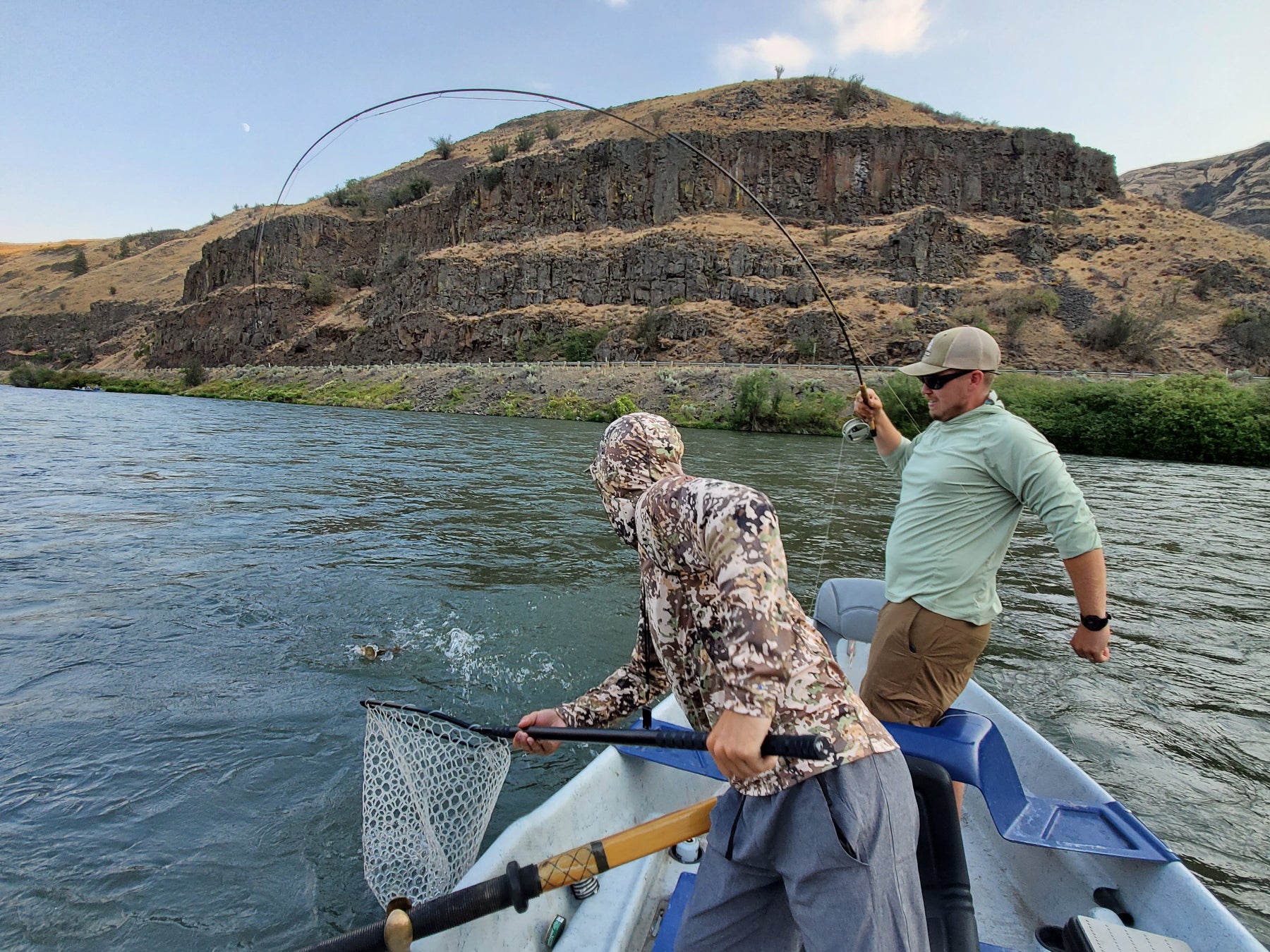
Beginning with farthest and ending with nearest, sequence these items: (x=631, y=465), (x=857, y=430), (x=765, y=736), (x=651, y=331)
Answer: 1. (x=651, y=331)
2. (x=857, y=430)
3. (x=631, y=465)
4. (x=765, y=736)

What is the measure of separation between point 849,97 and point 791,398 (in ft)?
226

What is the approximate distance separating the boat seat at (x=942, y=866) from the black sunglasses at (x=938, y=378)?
1.51 metres

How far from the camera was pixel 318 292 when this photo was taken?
83.8 meters

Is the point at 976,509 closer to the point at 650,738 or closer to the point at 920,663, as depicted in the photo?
the point at 920,663

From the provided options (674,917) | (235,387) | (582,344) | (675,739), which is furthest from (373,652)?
(235,387)

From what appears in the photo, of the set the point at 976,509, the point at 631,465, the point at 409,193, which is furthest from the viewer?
the point at 409,193

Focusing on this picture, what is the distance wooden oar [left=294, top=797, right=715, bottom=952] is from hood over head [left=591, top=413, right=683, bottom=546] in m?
0.93

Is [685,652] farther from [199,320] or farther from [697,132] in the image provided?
[199,320]

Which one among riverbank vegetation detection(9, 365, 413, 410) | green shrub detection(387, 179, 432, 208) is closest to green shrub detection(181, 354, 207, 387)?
riverbank vegetation detection(9, 365, 413, 410)

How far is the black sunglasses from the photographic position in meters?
2.89

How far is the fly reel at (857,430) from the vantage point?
4.08 m

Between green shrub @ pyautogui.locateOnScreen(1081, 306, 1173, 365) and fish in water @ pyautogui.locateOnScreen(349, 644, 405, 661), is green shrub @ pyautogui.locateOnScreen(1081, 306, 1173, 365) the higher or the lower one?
the higher one

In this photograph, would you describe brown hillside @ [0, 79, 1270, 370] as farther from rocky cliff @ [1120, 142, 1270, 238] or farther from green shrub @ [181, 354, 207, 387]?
rocky cliff @ [1120, 142, 1270, 238]

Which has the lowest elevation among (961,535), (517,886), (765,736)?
(517,886)
